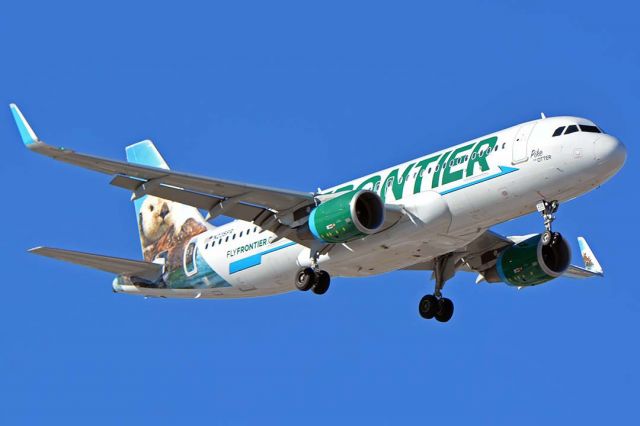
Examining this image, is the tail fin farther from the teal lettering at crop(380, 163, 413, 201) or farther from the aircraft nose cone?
the aircraft nose cone

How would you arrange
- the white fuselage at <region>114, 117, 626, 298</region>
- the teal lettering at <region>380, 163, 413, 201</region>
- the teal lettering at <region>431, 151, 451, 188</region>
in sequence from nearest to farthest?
the white fuselage at <region>114, 117, 626, 298</region> → the teal lettering at <region>431, 151, 451, 188</region> → the teal lettering at <region>380, 163, 413, 201</region>

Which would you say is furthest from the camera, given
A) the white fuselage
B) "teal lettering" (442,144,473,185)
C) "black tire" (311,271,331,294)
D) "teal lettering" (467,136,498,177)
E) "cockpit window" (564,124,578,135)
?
"black tire" (311,271,331,294)

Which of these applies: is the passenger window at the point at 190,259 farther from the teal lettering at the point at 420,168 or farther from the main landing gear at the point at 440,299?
the teal lettering at the point at 420,168

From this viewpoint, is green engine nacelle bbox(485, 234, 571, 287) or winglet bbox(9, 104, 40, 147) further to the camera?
green engine nacelle bbox(485, 234, 571, 287)

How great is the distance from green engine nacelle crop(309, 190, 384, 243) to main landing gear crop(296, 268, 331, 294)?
6.07 ft

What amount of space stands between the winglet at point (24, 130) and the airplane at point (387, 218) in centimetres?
3

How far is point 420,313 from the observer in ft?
168

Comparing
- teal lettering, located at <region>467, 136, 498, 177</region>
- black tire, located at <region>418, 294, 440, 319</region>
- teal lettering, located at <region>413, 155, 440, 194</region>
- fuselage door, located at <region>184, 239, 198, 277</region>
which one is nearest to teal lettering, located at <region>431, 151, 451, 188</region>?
teal lettering, located at <region>413, 155, 440, 194</region>

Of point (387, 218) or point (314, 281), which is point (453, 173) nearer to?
point (387, 218)

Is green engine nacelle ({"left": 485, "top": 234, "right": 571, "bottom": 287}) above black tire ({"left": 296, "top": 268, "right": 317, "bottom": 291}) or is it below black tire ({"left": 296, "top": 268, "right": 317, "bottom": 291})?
above

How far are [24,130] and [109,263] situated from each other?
10204mm

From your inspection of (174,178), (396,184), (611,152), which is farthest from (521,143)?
(174,178)

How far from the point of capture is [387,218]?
146 ft

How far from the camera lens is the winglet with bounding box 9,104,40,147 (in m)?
41.1
